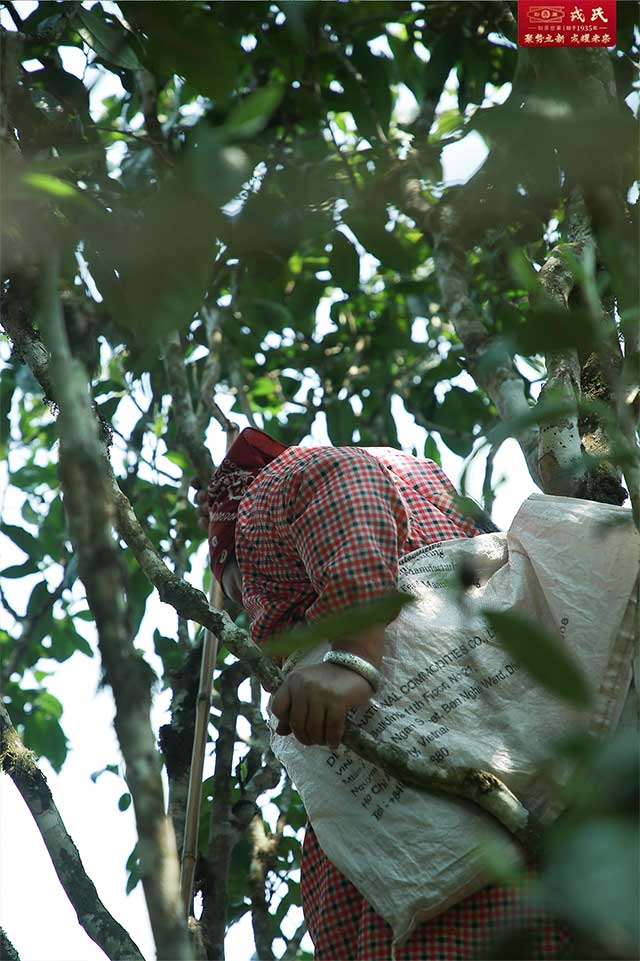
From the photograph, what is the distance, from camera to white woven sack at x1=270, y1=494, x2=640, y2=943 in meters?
0.98

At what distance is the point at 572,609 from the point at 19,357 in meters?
0.68

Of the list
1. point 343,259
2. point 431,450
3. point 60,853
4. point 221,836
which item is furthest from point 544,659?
point 431,450

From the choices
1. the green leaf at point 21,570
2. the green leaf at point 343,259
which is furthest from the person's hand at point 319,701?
the green leaf at point 21,570

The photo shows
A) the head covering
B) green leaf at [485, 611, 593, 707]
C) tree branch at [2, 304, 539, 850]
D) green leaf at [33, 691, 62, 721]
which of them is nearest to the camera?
green leaf at [485, 611, 593, 707]

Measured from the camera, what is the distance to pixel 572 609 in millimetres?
1046

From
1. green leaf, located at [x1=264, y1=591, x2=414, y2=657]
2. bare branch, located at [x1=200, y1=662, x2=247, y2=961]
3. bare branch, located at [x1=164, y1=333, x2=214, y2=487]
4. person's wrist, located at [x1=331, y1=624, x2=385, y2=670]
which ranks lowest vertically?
bare branch, located at [x1=200, y1=662, x2=247, y2=961]

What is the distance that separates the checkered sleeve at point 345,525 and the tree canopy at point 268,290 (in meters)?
0.15

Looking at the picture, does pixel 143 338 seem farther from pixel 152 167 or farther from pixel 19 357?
pixel 152 167

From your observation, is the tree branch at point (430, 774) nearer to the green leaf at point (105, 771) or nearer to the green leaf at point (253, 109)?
the green leaf at point (253, 109)

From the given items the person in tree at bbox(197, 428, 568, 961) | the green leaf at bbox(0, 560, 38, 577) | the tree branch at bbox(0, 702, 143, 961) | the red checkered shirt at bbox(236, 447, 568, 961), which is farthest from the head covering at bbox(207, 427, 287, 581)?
the green leaf at bbox(0, 560, 38, 577)

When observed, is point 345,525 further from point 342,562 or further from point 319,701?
point 319,701

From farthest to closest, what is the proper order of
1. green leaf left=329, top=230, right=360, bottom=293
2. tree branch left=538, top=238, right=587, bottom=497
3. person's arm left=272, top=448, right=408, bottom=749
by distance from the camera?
1. green leaf left=329, top=230, right=360, bottom=293
2. tree branch left=538, top=238, right=587, bottom=497
3. person's arm left=272, top=448, right=408, bottom=749

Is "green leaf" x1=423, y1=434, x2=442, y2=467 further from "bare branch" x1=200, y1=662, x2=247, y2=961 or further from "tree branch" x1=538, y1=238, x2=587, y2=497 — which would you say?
"tree branch" x1=538, y1=238, x2=587, y2=497

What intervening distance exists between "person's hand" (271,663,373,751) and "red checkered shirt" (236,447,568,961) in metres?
0.07
